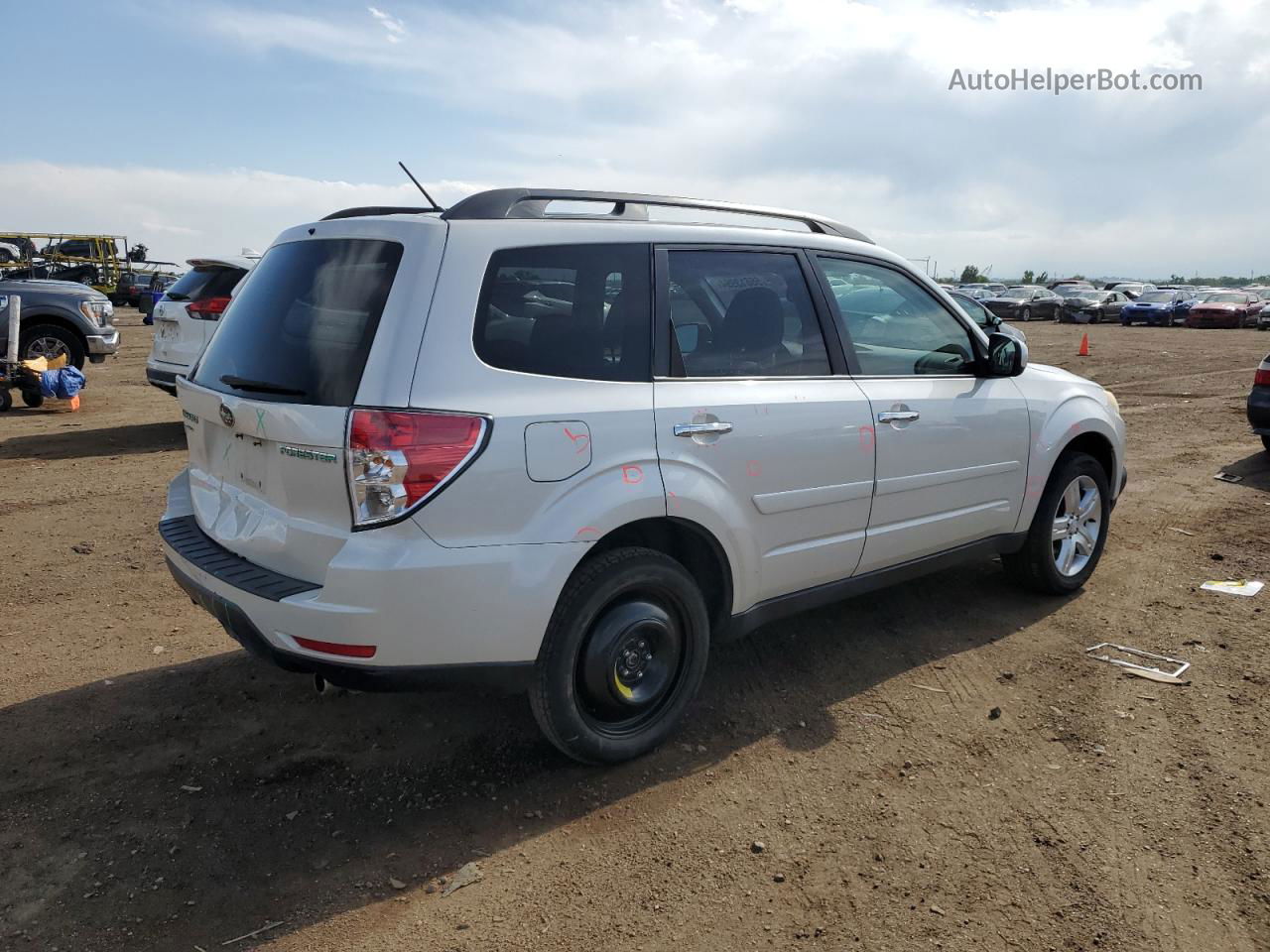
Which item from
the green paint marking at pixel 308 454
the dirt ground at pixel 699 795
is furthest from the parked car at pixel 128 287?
the green paint marking at pixel 308 454

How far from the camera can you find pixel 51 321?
12398 mm

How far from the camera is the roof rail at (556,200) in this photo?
3209 millimetres

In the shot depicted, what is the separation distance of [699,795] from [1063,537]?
291 cm

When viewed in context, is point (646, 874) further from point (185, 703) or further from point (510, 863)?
point (185, 703)

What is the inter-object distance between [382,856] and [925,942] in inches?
63.2

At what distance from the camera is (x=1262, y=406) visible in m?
8.71

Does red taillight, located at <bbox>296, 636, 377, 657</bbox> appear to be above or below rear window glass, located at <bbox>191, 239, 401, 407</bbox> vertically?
below

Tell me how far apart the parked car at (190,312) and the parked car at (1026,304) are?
1413 inches

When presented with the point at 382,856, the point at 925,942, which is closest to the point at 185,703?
the point at 382,856

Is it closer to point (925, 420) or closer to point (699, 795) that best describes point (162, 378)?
point (925, 420)

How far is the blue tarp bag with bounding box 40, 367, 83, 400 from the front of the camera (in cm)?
1148

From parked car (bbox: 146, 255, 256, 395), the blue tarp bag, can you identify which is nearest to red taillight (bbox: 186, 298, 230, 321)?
parked car (bbox: 146, 255, 256, 395)

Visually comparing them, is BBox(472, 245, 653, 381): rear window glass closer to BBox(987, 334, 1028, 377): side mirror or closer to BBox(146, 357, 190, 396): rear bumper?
BBox(987, 334, 1028, 377): side mirror

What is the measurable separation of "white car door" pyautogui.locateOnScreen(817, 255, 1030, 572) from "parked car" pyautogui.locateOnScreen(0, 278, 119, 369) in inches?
455
